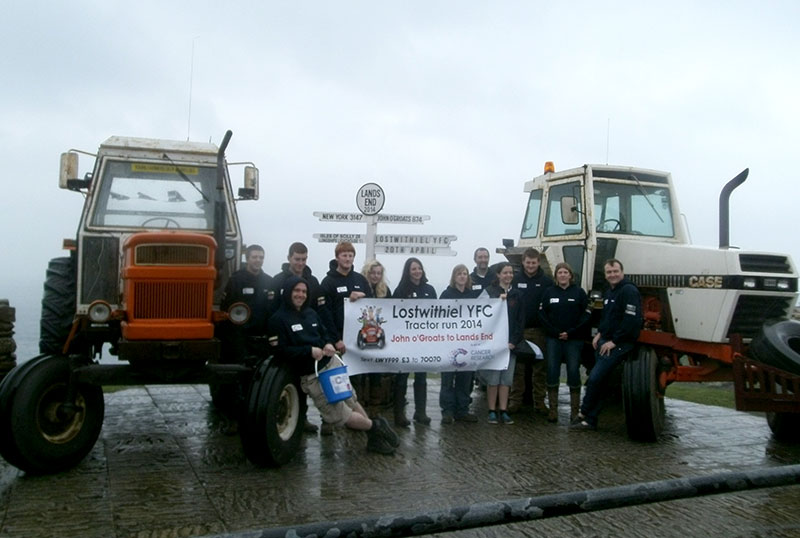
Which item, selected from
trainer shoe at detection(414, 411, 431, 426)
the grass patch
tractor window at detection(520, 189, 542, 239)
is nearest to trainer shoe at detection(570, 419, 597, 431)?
trainer shoe at detection(414, 411, 431, 426)

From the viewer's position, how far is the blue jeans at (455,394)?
28.1ft

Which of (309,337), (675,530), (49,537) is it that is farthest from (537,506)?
(309,337)

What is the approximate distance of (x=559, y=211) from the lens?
31.9 feet

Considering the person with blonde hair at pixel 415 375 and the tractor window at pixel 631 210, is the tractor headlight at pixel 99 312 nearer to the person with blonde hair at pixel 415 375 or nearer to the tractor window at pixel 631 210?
the person with blonde hair at pixel 415 375

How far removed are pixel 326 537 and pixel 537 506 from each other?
598 millimetres

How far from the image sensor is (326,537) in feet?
6.00

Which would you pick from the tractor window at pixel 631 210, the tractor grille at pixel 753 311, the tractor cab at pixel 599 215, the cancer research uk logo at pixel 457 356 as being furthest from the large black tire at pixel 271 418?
the tractor window at pixel 631 210

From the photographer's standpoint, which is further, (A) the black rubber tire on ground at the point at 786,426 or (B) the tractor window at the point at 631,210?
(B) the tractor window at the point at 631,210

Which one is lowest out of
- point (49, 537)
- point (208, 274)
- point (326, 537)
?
point (49, 537)

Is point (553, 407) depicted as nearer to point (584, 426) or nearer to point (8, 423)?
point (584, 426)

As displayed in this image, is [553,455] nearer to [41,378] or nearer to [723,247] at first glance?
[723,247]

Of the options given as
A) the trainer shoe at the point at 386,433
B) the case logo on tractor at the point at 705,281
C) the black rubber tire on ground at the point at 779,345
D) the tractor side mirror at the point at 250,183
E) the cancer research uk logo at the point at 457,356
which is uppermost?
the tractor side mirror at the point at 250,183

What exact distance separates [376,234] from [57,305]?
5079mm

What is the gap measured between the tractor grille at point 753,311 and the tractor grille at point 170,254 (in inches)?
205
